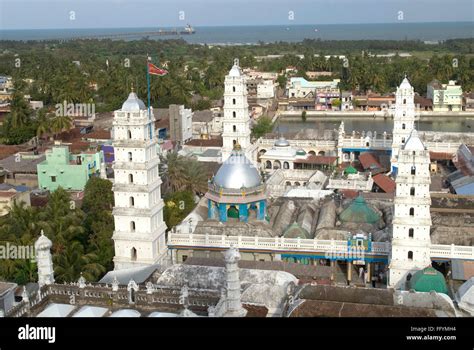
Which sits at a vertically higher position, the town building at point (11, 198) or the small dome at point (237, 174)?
the small dome at point (237, 174)

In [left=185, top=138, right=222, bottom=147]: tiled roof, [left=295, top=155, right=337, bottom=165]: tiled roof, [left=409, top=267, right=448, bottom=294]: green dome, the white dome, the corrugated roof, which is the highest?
the white dome

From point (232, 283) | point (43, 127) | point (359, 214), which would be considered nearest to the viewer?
point (232, 283)

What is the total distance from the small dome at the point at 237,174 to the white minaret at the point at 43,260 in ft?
47.8

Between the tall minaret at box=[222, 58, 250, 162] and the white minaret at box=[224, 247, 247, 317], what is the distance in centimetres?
2631

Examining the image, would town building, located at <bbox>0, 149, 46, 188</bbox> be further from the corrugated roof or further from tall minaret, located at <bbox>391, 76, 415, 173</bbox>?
tall minaret, located at <bbox>391, 76, 415, 173</bbox>

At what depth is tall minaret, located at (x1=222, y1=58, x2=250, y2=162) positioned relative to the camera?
44.8 meters

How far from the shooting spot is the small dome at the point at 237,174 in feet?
118

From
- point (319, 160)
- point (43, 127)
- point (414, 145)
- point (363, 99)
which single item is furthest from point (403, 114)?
point (363, 99)

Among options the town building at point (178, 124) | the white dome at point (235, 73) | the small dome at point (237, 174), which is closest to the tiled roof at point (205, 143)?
the town building at point (178, 124)

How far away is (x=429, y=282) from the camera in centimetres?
2619

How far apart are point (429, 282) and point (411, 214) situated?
3.93 metres

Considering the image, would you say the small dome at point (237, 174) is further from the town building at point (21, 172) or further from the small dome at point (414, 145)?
the town building at point (21, 172)

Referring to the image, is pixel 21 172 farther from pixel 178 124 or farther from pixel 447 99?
pixel 447 99

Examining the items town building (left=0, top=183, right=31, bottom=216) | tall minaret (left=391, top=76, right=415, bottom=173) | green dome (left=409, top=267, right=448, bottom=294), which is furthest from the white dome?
green dome (left=409, top=267, right=448, bottom=294)
